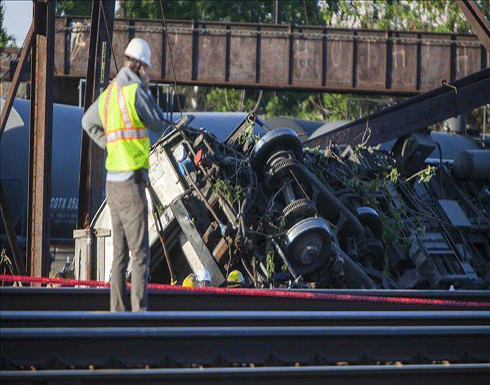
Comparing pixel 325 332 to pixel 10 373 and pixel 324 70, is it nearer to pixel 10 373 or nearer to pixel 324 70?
pixel 10 373

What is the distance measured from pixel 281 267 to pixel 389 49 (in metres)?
19.9

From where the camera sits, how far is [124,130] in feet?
22.7

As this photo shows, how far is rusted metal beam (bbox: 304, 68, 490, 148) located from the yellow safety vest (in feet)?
31.5

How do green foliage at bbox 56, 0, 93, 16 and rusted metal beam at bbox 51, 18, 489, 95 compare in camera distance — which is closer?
rusted metal beam at bbox 51, 18, 489, 95

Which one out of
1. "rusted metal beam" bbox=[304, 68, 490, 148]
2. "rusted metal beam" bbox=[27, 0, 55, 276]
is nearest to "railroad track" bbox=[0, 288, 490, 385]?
"rusted metal beam" bbox=[27, 0, 55, 276]

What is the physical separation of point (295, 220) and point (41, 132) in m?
3.47

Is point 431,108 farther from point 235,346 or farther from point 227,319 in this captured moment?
point 235,346

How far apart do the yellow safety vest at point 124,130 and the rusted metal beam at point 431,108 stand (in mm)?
9609

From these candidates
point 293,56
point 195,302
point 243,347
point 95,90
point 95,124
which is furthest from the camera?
point 293,56

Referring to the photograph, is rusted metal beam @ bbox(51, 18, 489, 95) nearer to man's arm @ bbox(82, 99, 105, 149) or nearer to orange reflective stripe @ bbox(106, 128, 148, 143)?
man's arm @ bbox(82, 99, 105, 149)

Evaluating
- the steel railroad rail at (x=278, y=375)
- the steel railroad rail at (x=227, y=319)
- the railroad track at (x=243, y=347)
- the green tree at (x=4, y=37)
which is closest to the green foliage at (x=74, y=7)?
the green tree at (x=4, y=37)

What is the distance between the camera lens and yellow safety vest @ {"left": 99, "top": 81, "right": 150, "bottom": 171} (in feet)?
22.6

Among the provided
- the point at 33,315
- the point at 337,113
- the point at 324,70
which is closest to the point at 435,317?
the point at 33,315

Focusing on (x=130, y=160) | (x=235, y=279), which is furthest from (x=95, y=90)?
(x=130, y=160)
